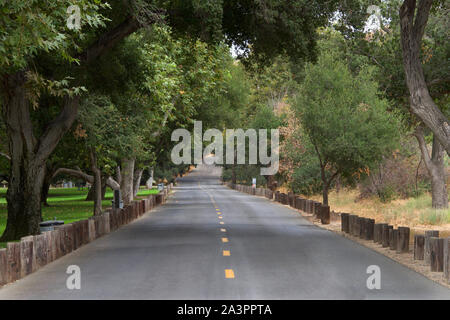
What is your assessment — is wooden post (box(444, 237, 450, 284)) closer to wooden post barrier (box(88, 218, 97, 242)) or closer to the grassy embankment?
the grassy embankment

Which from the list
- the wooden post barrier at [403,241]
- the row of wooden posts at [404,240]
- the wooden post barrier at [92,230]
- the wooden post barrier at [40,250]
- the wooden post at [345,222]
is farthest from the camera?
the wooden post at [345,222]

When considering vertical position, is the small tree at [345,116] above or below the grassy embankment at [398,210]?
above

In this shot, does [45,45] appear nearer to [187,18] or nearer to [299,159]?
[187,18]

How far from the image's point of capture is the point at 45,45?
12.0 meters

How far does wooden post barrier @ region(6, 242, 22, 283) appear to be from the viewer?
12.9 m

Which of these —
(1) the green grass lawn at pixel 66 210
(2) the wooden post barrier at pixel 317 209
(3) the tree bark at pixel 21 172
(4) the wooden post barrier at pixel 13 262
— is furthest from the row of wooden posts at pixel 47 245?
(2) the wooden post barrier at pixel 317 209

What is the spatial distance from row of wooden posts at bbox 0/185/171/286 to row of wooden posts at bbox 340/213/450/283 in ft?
26.4

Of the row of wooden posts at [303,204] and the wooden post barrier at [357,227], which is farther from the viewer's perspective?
the row of wooden posts at [303,204]

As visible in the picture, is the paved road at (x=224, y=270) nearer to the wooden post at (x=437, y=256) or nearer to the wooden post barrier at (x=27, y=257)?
the wooden post barrier at (x=27, y=257)

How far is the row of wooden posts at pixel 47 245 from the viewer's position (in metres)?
13.1

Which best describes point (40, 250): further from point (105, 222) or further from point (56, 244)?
point (105, 222)

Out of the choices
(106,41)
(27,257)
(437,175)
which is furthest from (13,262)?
(437,175)

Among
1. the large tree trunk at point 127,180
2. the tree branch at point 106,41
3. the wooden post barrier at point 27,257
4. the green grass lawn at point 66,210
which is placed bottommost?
the green grass lawn at point 66,210

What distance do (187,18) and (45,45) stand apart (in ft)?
30.4
